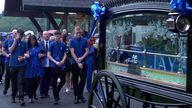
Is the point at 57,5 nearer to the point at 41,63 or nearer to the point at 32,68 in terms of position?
the point at 41,63

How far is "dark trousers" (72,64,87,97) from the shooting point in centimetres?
943

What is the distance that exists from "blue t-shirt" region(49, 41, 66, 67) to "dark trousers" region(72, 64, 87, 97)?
48 cm

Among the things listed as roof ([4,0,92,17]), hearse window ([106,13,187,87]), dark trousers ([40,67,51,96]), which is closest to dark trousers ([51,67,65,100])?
dark trousers ([40,67,51,96])

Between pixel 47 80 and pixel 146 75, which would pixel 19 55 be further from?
pixel 146 75

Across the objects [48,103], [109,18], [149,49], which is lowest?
[48,103]

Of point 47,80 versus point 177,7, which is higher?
point 177,7

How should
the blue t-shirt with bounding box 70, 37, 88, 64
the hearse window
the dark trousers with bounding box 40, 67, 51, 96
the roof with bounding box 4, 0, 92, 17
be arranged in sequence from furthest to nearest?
1. the roof with bounding box 4, 0, 92, 17
2. the dark trousers with bounding box 40, 67, 51, 96
3. the blue t-shirt with bounding box 70, 37, 88, 64
4. the hearse window

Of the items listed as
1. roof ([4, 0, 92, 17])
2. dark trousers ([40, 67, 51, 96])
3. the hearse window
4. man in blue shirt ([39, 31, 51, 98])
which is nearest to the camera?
the hearse window

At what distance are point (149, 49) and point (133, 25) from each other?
44 cm

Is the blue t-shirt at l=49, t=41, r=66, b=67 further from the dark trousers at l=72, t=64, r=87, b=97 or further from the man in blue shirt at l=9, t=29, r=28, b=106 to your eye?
the man in blue shirt at l=9, t=29, r=28, b=106

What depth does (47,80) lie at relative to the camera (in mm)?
10320

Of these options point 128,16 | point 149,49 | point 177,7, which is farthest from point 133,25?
point 177,7

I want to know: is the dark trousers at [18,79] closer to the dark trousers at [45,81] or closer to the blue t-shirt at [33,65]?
the blue t-shirt at [33,65]

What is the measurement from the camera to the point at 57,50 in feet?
32.1
